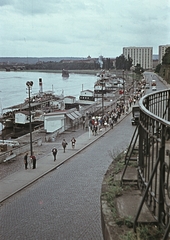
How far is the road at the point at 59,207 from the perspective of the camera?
35.6 ft

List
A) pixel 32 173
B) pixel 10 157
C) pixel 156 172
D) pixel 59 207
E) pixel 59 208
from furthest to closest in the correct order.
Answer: pixel 10 157 → pixel 32 173 → pixel 59 207 → pixel 59 208 → pixel 156 172

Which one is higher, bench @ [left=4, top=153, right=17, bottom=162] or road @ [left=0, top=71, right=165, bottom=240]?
road @ [left=0, top=71, right=165, bottom=240]

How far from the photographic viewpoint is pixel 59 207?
13.1m

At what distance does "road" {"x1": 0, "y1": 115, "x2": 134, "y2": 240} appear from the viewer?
35.6 feet

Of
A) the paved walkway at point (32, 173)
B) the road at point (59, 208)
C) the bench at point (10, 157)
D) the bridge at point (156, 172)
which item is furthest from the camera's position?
the bench at point (10, 157)

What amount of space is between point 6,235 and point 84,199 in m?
3.86

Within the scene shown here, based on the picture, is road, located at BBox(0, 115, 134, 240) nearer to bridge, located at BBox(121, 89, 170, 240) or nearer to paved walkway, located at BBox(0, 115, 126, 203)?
paved walkway, located at BBox(0, 115, 126, 203)

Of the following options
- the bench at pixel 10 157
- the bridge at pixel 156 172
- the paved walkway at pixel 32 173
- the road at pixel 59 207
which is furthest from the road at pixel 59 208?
the bridge at pixel 156 172

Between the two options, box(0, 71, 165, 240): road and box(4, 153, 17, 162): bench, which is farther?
box(4, 153, 17, 162): bench

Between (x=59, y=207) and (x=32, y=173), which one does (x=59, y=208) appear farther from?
(x=32, y=173)

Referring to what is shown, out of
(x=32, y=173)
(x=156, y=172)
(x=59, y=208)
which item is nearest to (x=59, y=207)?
(x=59, y=208)

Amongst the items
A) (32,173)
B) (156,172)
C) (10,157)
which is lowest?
(10,157)

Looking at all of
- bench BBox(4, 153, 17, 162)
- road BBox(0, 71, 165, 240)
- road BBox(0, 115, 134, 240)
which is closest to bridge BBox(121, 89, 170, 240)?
Answer: road BBox(0, 71, 165, 240)

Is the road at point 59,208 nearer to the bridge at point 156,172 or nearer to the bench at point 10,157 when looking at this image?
the bench at point 10,157
